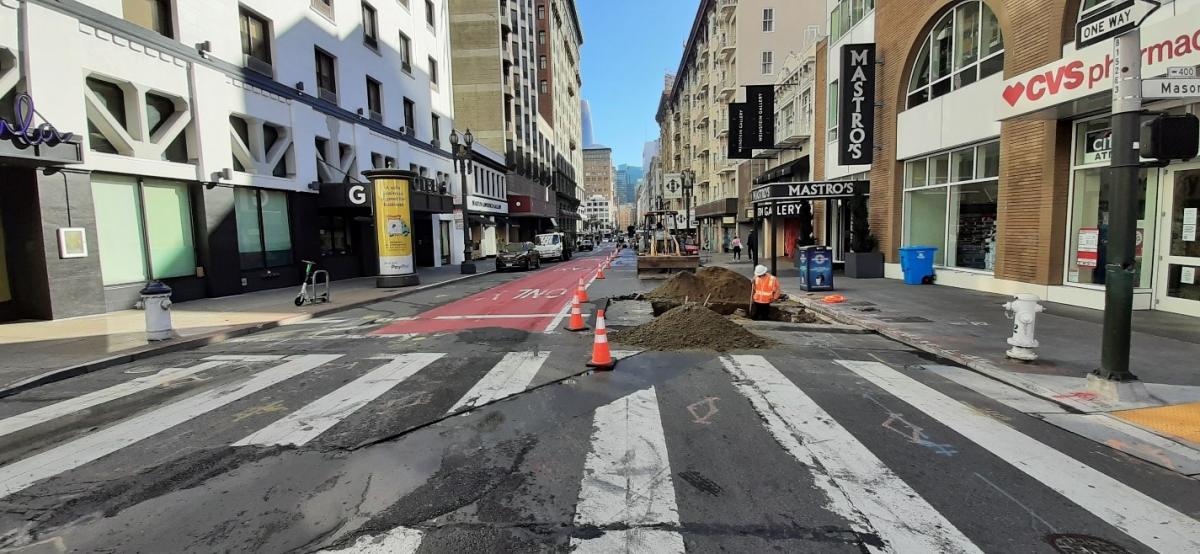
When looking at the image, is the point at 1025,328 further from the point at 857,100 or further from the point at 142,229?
the point at 142,229

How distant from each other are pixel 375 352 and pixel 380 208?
11.4 metres

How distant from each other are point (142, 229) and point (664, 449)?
52.9 feet

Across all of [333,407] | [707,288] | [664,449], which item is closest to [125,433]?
[333,407]

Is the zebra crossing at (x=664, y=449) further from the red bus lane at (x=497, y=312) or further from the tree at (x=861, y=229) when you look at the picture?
the tree at (x=861, y=229)

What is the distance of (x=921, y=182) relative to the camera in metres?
16.9

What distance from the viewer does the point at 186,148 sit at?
1546 cm

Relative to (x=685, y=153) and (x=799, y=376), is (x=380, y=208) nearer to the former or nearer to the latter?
(x=799, y=376)

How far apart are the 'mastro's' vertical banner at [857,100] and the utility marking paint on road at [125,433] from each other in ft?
60.1

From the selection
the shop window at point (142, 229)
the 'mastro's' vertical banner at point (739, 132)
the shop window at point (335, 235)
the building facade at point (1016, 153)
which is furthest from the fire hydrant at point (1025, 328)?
the shop window at point (335, 235)

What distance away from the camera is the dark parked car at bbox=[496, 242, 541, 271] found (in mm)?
27328

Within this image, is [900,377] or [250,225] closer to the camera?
[900,377]

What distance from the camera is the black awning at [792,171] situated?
89.7 ft

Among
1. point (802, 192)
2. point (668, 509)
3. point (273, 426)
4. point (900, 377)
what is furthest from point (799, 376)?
point (802, 192)

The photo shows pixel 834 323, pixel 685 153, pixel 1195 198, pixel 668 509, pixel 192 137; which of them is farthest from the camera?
pixel 685 153
